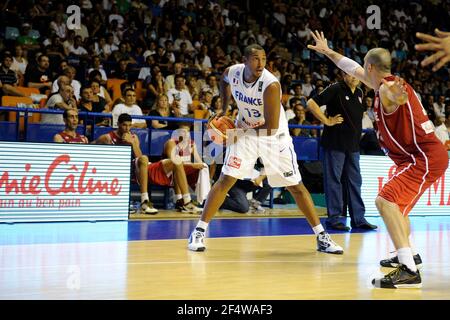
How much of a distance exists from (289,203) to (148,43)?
205 inches

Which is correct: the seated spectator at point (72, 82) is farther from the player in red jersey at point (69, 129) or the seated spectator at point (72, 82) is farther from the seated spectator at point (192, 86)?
the seated spectator at point (192, 86)

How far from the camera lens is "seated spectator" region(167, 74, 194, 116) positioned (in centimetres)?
1288

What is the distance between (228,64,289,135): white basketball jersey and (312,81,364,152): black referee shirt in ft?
6.82

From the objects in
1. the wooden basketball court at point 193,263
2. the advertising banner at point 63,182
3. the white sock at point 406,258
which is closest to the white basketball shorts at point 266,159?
the wooden basketball court at point 193,263

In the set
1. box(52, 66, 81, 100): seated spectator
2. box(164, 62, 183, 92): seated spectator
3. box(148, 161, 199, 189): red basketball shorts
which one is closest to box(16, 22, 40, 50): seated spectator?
box(52, 66, 81, 100): seated spectator

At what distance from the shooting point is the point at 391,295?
175 inches

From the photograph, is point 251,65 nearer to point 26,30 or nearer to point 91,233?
point 91,233

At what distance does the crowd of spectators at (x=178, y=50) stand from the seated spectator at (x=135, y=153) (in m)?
1.03

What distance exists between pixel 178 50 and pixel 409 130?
36.0 feet

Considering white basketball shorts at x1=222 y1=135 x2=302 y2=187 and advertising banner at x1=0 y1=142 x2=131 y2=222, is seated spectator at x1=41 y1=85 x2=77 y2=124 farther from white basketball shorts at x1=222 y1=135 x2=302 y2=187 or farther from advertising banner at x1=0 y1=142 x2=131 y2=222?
white basketball shorts at x1=222 y1=135 x2=302 y2=187

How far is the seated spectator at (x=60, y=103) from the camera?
10.7m

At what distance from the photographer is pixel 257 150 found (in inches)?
256
